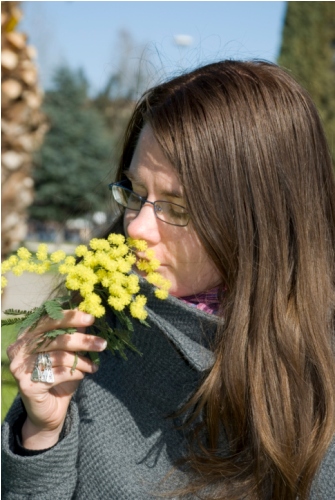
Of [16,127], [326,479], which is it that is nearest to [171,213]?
[326,479]

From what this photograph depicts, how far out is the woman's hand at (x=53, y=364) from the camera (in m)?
1.23

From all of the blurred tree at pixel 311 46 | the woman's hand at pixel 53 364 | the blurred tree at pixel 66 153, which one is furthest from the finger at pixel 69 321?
the blurred tree at pixel 66 153

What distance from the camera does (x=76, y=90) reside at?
15.7 m

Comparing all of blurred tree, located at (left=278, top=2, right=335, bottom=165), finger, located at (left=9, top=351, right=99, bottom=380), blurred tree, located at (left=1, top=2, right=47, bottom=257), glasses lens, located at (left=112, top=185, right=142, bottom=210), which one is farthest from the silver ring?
blurred tree, located at (left=278, top=2, right=335, bottom=165)

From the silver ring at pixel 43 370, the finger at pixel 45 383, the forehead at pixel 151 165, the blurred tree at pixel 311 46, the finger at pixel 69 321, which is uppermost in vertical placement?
the forehead at pixel 151 165

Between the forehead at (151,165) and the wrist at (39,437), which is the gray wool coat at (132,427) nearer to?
the wrist at (39,437)

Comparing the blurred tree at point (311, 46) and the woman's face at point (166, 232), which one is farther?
the blurred tree at point (311, 46)

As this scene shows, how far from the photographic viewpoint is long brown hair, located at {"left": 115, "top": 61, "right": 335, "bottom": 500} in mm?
1386

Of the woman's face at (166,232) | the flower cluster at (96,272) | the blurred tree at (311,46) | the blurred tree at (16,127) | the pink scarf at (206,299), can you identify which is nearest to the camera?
the flower cluster at (96,272)

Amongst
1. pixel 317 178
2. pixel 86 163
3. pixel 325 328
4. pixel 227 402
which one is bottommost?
pixel 86 163

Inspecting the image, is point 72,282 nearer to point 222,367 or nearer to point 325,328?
point 222,367

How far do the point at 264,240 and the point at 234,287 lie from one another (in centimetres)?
12

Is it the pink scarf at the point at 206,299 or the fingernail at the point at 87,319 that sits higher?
the fingernail at the point at 87,319

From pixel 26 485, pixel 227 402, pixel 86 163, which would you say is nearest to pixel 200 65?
pixel 227 402
